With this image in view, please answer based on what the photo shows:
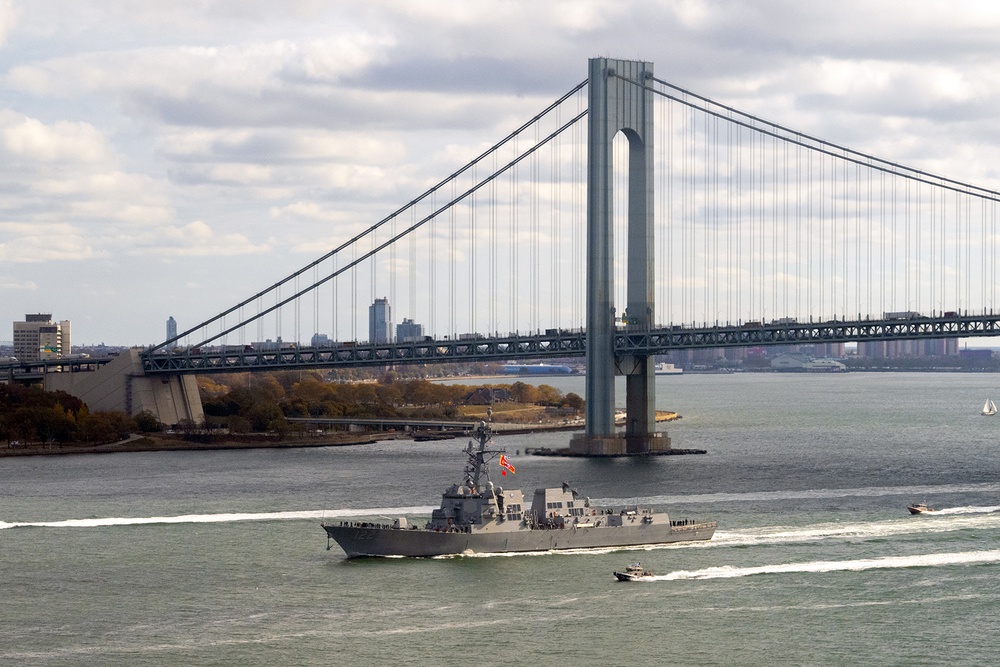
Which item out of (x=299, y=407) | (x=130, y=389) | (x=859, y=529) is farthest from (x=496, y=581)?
(x=299, y=407)

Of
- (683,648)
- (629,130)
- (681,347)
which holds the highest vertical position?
(629,130)

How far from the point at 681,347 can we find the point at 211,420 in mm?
48249

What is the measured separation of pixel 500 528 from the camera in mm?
65312

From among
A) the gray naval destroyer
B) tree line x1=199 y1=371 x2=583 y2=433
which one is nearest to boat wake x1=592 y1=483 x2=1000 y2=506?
the gray naval destroyer

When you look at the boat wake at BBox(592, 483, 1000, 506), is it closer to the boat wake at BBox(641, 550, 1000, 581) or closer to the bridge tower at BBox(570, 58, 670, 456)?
the boat wake at BBox(641, 550, 1000, 581)

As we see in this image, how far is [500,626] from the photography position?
172ft

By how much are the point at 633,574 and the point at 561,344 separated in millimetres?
67939

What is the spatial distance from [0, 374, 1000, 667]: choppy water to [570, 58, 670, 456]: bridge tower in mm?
19556

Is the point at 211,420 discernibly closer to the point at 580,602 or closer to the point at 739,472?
the point at 739,472

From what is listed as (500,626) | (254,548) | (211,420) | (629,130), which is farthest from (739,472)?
(211,420)

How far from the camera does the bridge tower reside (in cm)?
11662

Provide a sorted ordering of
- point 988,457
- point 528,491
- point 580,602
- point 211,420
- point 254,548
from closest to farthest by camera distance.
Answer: point 580,602 < point 254,548 < point 528,491 < point 988,457 < point 211,420

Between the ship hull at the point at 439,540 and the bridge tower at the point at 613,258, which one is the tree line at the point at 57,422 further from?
the ship hull at the point at 439,540

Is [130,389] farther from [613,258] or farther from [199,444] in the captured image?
[613,258]
